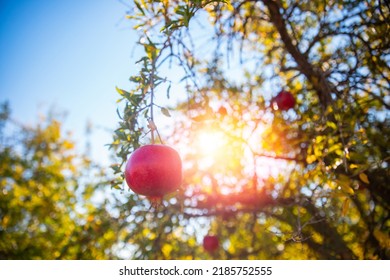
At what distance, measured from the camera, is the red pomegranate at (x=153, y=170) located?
0.97 meters

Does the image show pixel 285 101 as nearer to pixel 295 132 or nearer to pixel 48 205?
pixel 295 132

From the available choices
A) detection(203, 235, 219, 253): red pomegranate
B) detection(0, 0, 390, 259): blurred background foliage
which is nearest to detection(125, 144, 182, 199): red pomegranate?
detection(0, 0, 390, 259): blurred background foliage

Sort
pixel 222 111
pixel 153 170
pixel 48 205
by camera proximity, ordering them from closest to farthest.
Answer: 1. pixel 153 170
2. pixel 222 111
3. pixel 48 205

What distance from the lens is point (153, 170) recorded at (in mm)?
961

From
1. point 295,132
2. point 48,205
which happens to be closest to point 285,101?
point 295,132

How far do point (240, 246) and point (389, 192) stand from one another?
2.26 metres

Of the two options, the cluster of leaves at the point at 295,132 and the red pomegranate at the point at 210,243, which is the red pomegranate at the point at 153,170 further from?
the red pomegranate at the point at 210,243

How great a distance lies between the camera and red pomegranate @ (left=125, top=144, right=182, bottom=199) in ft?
3.17

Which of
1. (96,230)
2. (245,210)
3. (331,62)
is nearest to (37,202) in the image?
(96,230)

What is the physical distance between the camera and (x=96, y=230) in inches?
112

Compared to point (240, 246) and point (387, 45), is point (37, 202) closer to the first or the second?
point (240, 246)

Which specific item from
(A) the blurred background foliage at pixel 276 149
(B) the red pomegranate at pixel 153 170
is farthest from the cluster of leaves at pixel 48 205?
(B) the red pomegranate at pixel 153 170

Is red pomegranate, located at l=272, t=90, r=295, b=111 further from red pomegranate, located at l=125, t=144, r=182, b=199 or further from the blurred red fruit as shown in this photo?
red pomegranate, located at l=125, t=144, r=182, b=199

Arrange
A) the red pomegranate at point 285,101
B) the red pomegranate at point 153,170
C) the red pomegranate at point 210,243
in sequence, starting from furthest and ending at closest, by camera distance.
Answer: the red pomegranate at point 210,243 < the red pomegranate at point 285,101 < the red pomegranate at point 153,170
